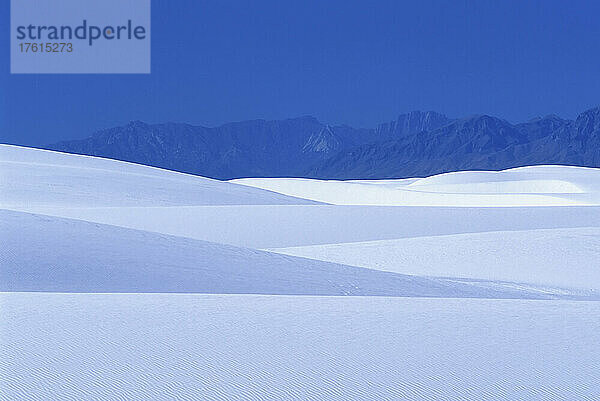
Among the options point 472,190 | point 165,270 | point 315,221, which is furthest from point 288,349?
point 472,190

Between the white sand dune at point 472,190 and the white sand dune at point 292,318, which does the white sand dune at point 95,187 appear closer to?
the white sand dune at point 292,318

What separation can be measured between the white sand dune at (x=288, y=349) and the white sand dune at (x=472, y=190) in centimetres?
3656

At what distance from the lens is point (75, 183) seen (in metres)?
28.9

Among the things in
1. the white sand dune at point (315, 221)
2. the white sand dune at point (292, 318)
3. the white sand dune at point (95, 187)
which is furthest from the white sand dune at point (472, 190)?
the white sand dune at point (292, 318)

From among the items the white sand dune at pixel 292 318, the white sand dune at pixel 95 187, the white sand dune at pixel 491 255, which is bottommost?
the white sand dune at pixel 491 255

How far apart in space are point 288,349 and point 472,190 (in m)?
61.3

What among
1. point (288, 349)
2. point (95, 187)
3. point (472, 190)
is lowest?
point (288, 349)

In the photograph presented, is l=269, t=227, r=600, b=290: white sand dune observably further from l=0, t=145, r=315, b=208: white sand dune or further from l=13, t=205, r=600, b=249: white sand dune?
l=0, t=145, r=315, b=208: white sand dune

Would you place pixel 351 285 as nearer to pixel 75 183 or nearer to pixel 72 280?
pixel 72 280

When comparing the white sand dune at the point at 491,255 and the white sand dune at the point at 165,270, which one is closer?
the white sand dune at the point at 165,270

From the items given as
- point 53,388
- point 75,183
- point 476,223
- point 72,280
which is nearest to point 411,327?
point 53,388

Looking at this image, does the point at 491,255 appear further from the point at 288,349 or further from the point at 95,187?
the point at 95,187

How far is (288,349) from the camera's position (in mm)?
5594

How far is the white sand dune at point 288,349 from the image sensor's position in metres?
4.67
